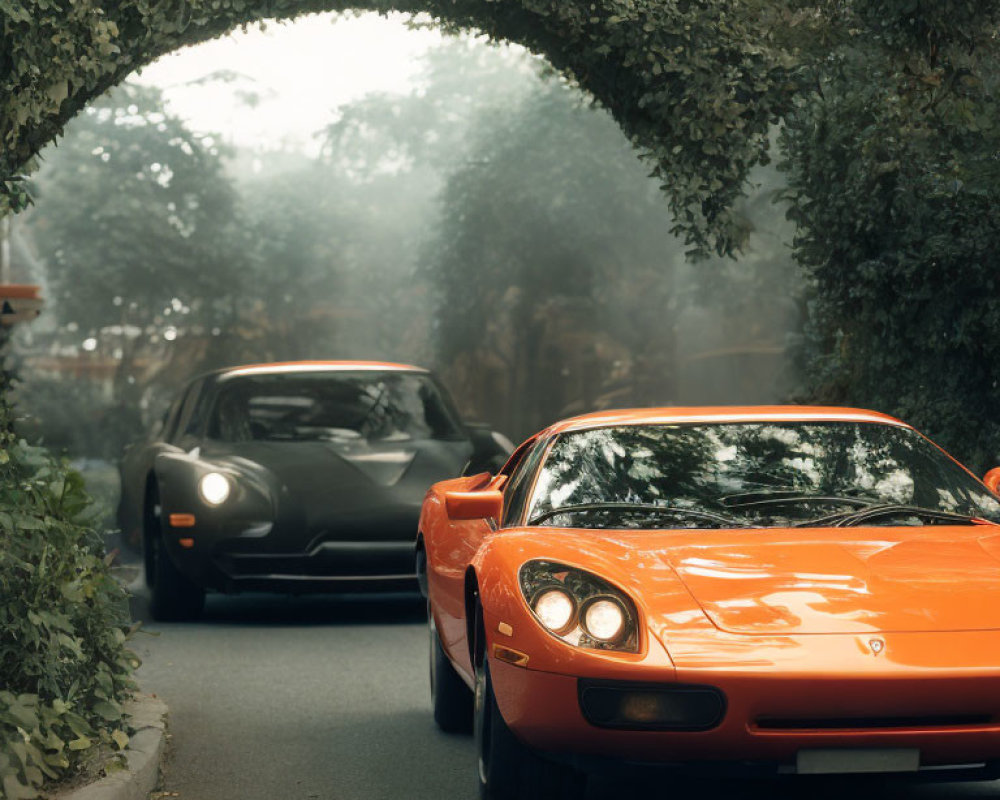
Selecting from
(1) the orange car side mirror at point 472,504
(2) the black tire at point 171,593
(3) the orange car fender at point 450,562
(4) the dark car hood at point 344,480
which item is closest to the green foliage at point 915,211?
(4) the dark car hood at point 344,480

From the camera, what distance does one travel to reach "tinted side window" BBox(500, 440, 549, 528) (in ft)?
18.6

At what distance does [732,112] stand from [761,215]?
69.7ft

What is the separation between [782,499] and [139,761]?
241cm

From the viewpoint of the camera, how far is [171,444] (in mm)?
11211

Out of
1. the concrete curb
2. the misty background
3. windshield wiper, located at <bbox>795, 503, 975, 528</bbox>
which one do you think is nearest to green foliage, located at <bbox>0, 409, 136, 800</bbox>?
the concrete curb

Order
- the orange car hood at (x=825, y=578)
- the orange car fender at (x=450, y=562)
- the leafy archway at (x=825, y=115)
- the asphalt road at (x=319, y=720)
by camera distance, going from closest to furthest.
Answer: the orange car hood at (x=825, y=578) < the asphalt road at (x=319, y=720) < the orange car fender at (x=450, y=562) < the leafy archway at (x=825, y=115)

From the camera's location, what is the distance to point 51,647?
5625 millimetres

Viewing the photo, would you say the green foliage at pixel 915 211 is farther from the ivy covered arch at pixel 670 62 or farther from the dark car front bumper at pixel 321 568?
the dark car front bumper at pixel 321 568

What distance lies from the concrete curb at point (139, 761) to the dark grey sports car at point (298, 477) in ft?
10.2

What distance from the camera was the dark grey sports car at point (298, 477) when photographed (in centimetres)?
1016

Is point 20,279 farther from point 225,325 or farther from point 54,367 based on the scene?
point 225,325

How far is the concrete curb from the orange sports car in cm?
118

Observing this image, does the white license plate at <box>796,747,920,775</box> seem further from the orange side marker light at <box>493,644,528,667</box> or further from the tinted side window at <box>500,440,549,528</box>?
the tinted side window at <box>500,440,549,528</box>

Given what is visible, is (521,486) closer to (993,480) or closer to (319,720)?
(993,480)
